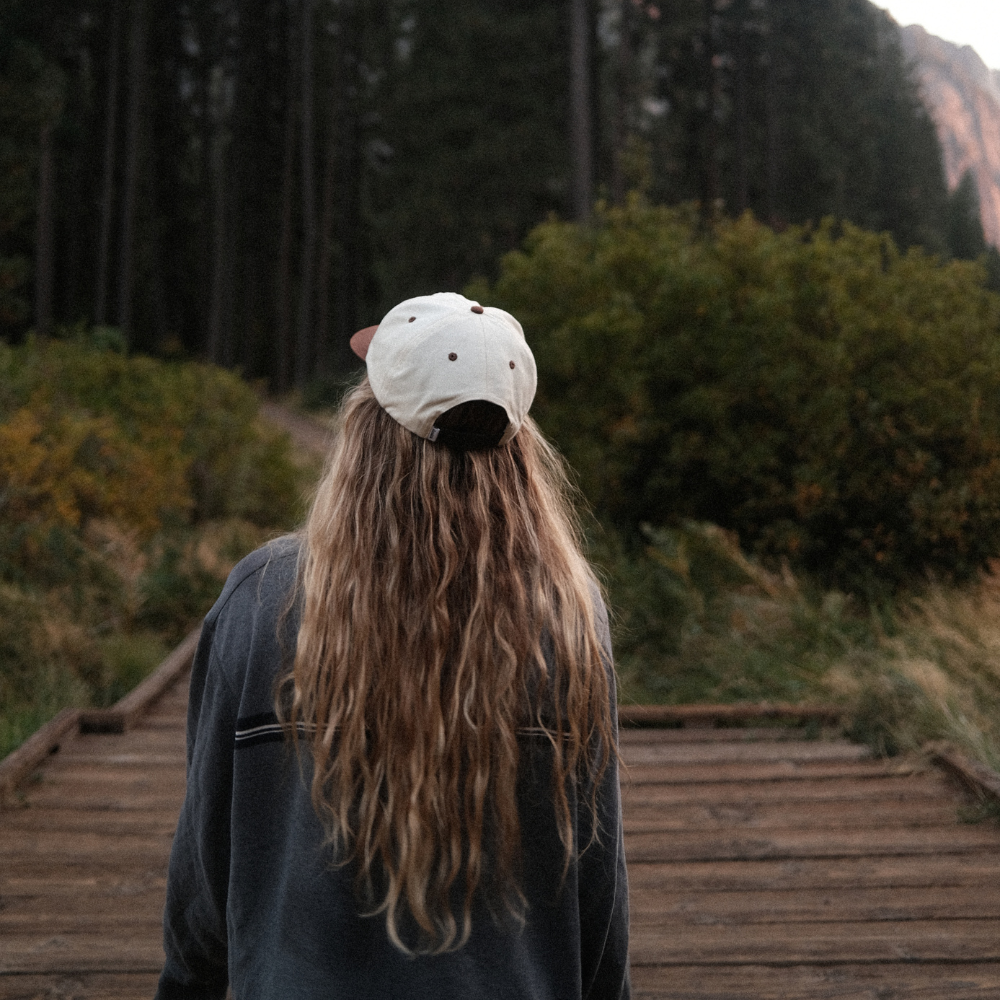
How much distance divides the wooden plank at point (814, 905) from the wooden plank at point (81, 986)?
1.45m

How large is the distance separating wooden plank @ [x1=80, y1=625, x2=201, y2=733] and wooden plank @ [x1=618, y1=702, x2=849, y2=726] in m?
2.30

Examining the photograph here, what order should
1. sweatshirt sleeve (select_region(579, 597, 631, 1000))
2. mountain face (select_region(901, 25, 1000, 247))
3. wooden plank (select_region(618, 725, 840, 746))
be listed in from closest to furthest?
sweatshirt sleeve (select_region(579, 597, 631, 1000))
wooden plank (select_region(618, 725, 840, 746))
mountain face (select_region(901, 25, 1000, 247))

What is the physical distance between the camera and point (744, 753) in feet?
16.2

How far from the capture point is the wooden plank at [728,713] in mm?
5371

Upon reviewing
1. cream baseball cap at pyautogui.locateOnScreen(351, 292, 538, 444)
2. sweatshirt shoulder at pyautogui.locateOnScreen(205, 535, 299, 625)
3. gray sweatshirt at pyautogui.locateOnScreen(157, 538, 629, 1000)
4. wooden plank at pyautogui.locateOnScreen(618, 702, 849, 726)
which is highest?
cream baseball cap at pyautogui.locateOnScreen(351, 292, 538, 444)

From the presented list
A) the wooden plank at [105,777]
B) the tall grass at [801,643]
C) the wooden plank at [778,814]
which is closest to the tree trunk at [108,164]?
the tall grass at [801,643]

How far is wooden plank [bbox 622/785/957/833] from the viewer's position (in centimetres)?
405

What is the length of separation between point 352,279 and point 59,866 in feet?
104

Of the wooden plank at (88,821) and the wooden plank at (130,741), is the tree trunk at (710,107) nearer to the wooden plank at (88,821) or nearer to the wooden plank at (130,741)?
the wooden plank at (130,741)

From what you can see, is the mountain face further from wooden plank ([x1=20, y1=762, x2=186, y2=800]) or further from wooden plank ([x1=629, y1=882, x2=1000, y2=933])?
wooden plank ([x1=20, y1=762, x2=186, y2=800])

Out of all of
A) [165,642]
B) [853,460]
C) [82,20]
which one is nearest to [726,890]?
[165,642]

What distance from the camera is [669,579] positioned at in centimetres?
760

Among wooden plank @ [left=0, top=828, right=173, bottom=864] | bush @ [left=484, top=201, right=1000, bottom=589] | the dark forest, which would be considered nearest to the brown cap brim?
wooden plank @ [left=0, top=828, right=173, bottom=864]

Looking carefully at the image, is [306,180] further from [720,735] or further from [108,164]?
[720,735]
